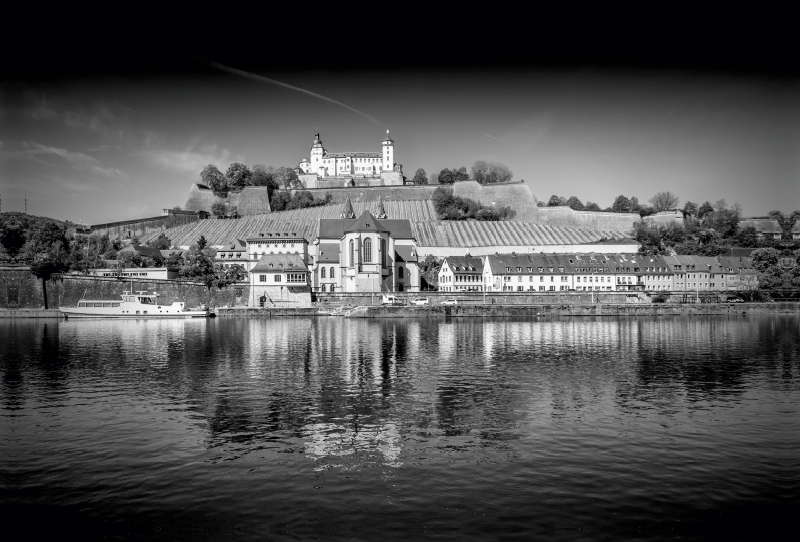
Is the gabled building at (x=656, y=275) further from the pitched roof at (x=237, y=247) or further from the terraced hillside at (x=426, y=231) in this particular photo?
the pitched roof at (x=237, y=247)

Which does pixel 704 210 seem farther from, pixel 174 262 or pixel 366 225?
pixel 174 262

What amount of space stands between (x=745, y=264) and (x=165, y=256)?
69465 mm

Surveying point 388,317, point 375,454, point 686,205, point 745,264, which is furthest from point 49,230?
point 686,205

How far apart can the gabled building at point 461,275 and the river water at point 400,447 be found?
44322mm

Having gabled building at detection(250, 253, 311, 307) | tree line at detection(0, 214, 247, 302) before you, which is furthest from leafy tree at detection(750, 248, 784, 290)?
tree line at detection(0, 214, 247, 302)

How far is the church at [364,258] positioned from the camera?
2778 inches

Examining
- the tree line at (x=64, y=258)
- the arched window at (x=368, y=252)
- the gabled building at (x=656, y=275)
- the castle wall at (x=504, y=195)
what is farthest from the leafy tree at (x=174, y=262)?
the castle wall at (x=504, y=195)

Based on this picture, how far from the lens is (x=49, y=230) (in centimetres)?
7106

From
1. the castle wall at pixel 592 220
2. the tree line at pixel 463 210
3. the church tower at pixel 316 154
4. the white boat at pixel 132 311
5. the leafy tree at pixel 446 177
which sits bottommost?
the white boat at pixel 132 311

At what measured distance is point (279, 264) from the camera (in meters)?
65.4

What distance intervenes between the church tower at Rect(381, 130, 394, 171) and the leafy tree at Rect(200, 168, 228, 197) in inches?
1430

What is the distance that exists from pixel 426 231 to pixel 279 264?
35486mm

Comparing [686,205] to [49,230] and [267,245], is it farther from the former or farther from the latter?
[49,230]

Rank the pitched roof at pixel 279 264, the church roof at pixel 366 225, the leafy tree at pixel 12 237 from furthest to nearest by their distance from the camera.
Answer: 1. the church roof at pixel 366 225
2. the leafy tree at pixel 12 237
3. the pitched roof at pixel 279 264
